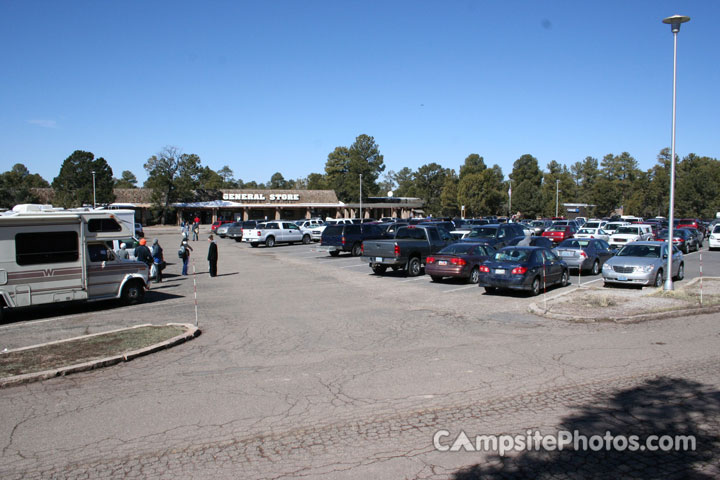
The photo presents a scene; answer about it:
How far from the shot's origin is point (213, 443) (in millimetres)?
5543

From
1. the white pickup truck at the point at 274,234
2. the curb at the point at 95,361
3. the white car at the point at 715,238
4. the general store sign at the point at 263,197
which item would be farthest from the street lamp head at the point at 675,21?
the general store sign at the point at 263,197

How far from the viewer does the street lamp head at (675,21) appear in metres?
14.8

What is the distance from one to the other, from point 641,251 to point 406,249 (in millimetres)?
8262

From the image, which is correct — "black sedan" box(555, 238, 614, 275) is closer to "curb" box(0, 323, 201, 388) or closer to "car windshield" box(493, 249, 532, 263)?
"car windshield" box(493, 249, 532, 263)

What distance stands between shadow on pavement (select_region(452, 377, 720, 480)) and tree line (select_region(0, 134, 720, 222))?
229 feet

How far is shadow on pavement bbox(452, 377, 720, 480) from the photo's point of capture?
15.8 feet

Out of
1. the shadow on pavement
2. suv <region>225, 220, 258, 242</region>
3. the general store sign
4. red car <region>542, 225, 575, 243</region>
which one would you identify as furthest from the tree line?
the shadow on pavement

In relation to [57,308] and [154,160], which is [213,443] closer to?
[57,308]

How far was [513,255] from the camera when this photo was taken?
15977 mm

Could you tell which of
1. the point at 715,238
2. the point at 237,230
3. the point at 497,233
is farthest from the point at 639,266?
the point at 237,230

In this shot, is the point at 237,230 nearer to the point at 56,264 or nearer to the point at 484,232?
the point at 484,232

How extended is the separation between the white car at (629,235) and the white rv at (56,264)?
26743 millimetres

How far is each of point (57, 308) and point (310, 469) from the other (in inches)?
497

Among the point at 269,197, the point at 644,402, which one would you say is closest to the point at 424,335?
the point at 644,402
